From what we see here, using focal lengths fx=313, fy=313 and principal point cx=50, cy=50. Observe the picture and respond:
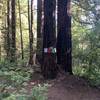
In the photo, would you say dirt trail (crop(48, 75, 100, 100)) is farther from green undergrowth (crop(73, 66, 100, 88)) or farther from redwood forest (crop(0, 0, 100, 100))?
green undergrowth (crop(73, 66, 100, 88))

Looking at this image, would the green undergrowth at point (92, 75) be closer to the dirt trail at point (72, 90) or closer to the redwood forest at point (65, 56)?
the redwood forest at point (65, 56)

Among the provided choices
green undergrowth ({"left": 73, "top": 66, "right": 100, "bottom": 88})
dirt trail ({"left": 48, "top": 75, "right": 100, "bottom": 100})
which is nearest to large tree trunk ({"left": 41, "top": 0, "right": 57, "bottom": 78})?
dirt trail ({"left": 48, "top": 75, "right": 100, "bottom": 100})

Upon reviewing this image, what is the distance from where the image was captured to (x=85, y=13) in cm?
1065

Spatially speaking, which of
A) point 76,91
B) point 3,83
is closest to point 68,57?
point 76,91

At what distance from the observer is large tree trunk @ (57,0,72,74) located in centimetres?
957

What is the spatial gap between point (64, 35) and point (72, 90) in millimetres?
2053

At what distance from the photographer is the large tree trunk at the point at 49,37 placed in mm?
8844

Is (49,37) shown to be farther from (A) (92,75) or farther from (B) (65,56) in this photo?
(A) (92,75)

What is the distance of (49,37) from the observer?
349 inches

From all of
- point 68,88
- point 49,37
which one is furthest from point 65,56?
point 68,88

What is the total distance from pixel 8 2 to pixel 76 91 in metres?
11.1

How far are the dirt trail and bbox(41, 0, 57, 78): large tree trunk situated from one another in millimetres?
433

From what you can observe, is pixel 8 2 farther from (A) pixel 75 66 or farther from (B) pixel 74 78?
(B) pixel 74 78

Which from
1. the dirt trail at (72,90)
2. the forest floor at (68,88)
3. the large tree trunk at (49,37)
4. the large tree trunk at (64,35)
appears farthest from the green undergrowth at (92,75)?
the large tree trunk at (49,37)
